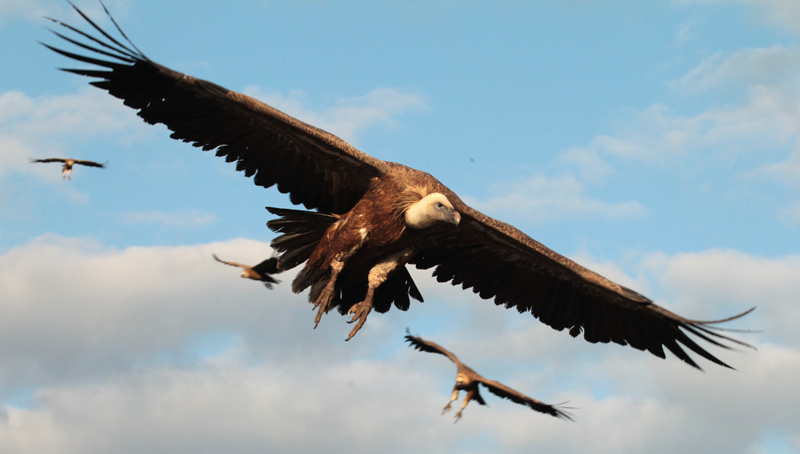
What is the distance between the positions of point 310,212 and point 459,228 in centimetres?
176

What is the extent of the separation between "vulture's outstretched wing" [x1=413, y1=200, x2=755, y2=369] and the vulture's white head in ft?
3.52

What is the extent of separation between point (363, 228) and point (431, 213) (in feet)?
2.43

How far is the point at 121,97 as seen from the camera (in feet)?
27.5

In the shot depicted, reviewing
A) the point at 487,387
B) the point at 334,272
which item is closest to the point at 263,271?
the point at 334,272

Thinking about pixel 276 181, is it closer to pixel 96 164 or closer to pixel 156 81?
pixel 156 81

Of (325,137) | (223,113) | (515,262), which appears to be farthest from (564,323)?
(223,113)

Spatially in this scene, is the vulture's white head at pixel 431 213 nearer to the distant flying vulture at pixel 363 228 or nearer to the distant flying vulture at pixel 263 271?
the distant flying vulture at pixel 363 228

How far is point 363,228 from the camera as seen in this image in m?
8.67

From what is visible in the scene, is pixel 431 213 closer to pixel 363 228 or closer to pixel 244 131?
pixel 363 228

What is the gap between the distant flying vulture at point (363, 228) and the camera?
8438 mm

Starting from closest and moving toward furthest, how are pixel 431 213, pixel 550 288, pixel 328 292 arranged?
Answer: pixel 431 213 → pixel 328 292 → pixel 550 288

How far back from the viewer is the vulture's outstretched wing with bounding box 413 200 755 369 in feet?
32.0

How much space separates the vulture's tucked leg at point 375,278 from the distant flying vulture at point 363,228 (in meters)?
0.01

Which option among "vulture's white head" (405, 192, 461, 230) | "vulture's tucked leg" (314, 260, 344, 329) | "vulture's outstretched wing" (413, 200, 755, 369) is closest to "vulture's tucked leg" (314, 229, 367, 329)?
"vulture's tucked leg" (314, 260, 344, 329)
